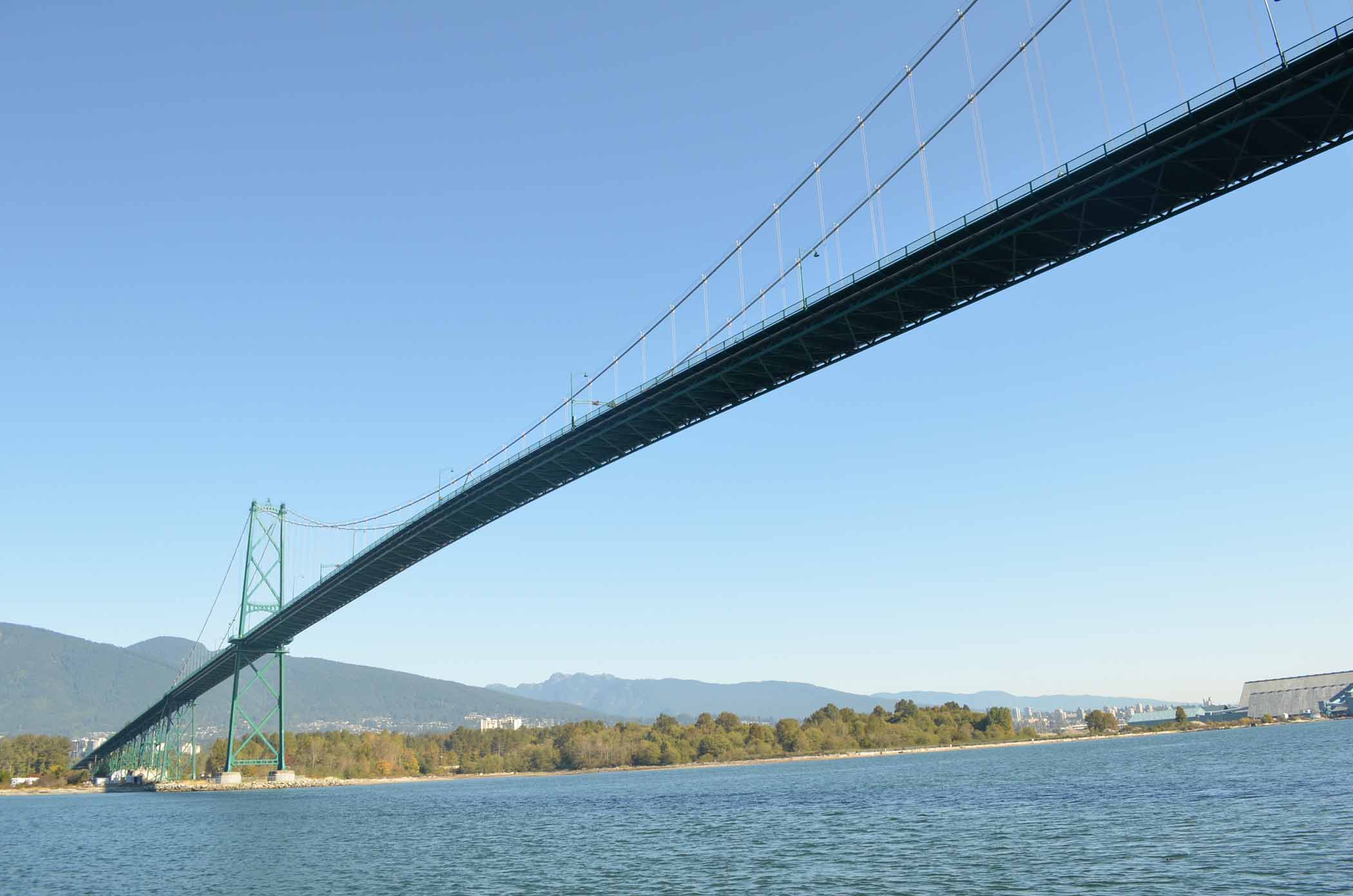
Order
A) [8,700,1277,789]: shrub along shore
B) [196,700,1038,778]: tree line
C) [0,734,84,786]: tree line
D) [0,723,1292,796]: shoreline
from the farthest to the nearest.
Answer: [196,700,1038,778]: tree line < [8,700,1277,789]: shrub along shore < [0,734,84,786]: tree line < [0,723,1292,796]: shoreline

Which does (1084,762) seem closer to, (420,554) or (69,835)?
(420,554)

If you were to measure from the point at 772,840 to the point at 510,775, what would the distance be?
116 metres

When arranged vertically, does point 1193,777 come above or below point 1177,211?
below

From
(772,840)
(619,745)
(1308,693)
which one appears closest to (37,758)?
(619,745)

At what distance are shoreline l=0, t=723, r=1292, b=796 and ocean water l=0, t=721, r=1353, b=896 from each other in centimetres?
2570

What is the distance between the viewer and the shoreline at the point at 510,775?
90000 mm

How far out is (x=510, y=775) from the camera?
139 meters

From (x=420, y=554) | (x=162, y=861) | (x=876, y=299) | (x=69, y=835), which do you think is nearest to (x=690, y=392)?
(x=876, y=299)

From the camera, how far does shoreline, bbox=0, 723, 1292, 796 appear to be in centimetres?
9000

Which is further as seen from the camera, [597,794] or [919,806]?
[597,794]

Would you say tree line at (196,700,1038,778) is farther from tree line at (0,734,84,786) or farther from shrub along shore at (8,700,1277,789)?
tree line at (0,734,84,786)

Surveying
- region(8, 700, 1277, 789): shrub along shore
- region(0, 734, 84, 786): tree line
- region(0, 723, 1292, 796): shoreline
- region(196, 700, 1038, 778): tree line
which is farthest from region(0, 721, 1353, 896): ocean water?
region(0, 734, 84, 786): tree line

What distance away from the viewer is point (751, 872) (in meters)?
24.6

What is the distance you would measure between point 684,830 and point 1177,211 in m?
26.4
